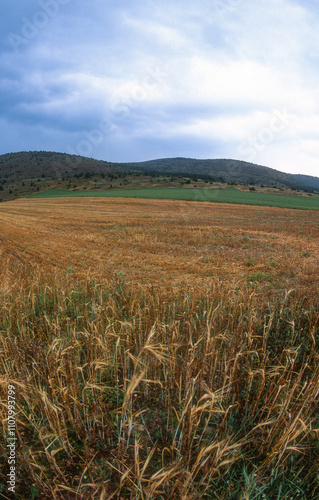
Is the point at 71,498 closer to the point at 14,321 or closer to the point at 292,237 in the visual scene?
the point at 14,321

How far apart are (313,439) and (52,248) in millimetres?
12069

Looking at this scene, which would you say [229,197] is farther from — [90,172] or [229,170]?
[229,170]

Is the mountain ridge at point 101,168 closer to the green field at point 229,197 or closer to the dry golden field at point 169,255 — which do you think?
the green field at point 229,197

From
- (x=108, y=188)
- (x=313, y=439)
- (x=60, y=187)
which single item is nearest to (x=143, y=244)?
(x=313, y=439)

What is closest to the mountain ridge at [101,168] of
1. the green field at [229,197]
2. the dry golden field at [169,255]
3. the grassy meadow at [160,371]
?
the green field at [229,197]

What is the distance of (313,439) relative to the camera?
2.64 meters

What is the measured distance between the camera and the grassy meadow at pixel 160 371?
2.30 m

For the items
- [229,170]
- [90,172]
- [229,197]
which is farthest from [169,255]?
[229,170]

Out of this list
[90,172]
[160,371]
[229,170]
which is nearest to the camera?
[160,371]

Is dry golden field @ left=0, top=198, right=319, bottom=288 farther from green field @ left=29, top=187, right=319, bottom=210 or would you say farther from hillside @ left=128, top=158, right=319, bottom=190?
hillside @ left=128, top=158, right=319, bottom=190

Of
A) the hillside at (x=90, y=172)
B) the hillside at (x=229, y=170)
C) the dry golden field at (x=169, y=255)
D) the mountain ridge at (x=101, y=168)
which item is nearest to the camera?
the dry golden field at (x=169, y=255)

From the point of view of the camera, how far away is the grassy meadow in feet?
7.54

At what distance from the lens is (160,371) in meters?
3.66

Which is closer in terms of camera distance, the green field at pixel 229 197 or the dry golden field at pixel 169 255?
the dry golden field at pixel 169 255
